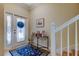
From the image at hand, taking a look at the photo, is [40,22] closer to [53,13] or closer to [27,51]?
[53,13]

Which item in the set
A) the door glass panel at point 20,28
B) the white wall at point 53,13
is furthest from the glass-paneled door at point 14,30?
the white wall at point 53,13

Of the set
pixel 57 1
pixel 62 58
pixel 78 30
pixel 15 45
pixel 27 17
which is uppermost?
pixel 57 1

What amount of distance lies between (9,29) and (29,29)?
0.25 m

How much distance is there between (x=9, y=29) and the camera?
137cm

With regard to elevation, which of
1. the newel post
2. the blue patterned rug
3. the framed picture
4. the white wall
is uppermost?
the white wall

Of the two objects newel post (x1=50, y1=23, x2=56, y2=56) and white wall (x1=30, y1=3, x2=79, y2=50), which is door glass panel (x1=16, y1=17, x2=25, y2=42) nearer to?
white wall (x1=30, y1=3, x2=79, y2=50)

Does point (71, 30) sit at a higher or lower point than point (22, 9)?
lower

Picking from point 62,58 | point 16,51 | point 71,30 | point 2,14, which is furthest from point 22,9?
point 62,58

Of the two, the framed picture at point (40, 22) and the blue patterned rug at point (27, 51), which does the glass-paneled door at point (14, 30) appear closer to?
the blue patterned rug at point (27, 51)

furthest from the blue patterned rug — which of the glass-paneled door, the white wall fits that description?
the white wall

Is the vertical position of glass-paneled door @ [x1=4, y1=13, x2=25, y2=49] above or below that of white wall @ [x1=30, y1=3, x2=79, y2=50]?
below

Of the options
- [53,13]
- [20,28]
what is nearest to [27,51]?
[20,28]

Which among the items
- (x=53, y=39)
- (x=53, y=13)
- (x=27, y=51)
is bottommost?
(x=27, y=51)

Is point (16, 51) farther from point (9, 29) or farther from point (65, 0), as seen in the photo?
point (65, 0)
